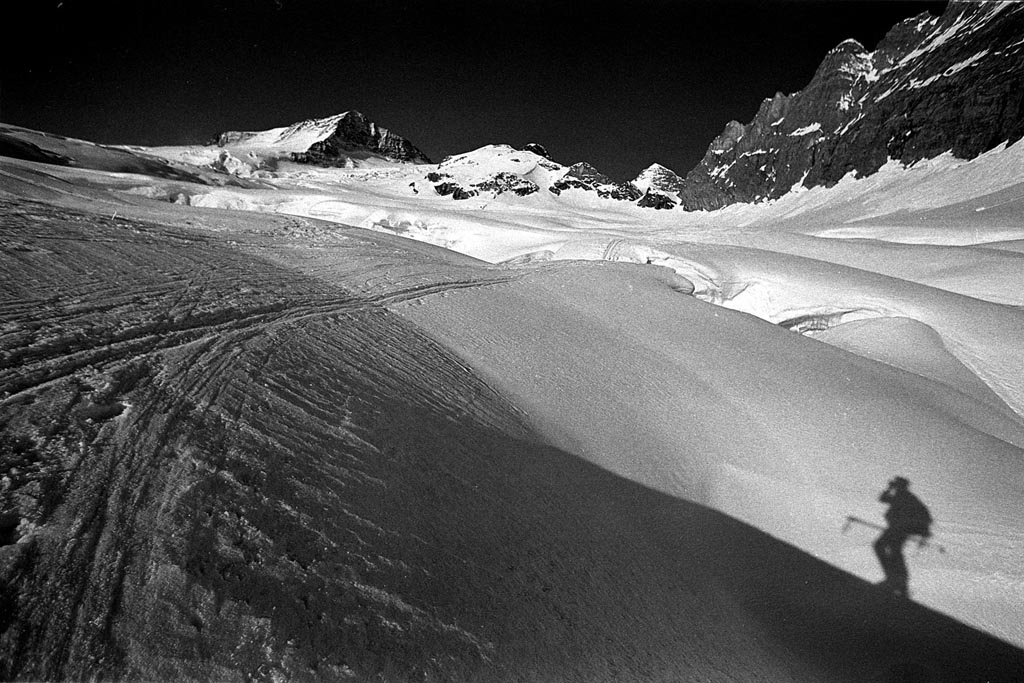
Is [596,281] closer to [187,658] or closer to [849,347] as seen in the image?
[849,347]

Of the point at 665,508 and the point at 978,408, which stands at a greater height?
the point at 978,408

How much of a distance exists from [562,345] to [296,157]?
106 meters

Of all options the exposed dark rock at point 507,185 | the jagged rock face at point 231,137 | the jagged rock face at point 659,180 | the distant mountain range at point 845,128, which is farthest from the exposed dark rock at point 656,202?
the jagged rock face at point 231,137

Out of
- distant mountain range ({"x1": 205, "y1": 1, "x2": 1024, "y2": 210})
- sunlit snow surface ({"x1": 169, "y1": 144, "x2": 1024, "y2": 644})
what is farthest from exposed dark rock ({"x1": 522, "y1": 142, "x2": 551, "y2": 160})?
sunlit snow surface ({"x1": 169, "y1": 144, "x2": 1024, "y2": 644})

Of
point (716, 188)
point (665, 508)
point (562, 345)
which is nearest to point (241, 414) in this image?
point (665, 508)

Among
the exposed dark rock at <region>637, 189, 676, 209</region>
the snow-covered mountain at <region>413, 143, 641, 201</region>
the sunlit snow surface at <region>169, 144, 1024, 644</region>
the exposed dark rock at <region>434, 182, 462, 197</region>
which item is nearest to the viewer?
the sunlit snow surface at <region>169, 144, 1024, 644</region>

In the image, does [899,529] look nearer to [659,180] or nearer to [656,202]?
[656,202]

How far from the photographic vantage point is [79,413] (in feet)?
6.90

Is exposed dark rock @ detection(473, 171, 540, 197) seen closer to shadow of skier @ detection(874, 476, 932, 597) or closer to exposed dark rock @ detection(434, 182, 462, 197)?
exposed dark rock @ detection(434, 182, 462, 197)

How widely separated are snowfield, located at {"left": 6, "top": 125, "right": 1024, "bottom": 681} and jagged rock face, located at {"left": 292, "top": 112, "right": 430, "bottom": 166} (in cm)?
10923

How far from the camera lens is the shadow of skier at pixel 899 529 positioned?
404 centimetres

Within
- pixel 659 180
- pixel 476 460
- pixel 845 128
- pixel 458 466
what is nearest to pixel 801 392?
pixel 476 460

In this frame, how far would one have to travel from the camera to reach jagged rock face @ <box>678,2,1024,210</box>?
2124 inches

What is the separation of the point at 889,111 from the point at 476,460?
9637 cm
